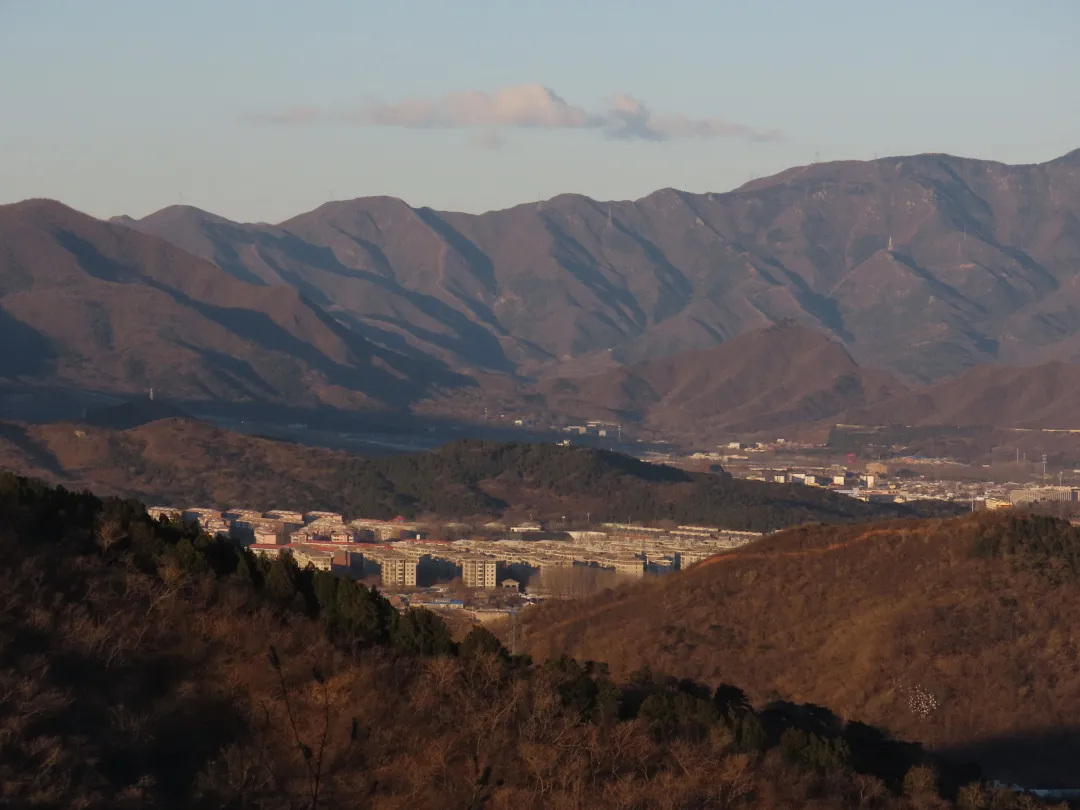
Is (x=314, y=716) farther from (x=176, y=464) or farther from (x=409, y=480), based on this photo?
(x=176, y=464)

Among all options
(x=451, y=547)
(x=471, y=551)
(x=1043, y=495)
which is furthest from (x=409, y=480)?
(x=1043, y=495)

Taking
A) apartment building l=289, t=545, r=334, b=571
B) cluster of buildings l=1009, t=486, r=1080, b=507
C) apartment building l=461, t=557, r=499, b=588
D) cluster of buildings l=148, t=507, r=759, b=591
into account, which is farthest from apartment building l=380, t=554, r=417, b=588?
cluster of buildings l=1009, t=486, r=1080, b=507

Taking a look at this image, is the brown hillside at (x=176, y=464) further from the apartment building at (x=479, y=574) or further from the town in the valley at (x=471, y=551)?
the apartment building at (x=479, y=574)

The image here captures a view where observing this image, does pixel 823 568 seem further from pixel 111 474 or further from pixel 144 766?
pixel 111 474

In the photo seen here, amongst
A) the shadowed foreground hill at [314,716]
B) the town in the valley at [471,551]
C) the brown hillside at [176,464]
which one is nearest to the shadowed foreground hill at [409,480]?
the brown hillside at [176,464]

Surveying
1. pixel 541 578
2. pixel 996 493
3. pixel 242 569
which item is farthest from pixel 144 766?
pixel 996 493

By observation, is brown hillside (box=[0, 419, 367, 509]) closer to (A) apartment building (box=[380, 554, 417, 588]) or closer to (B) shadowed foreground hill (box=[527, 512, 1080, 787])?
(A) apartment building (box=[380, 554, 417, 588])
